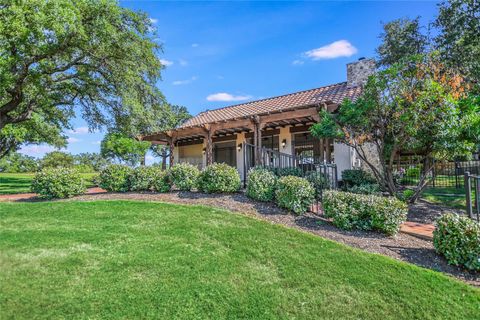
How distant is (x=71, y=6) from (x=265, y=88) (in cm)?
989

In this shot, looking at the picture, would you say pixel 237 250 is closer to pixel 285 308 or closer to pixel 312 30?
pixel 285 308

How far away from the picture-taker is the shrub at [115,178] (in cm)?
823

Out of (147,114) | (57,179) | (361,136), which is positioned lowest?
(57,179)

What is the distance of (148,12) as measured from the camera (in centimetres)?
1205

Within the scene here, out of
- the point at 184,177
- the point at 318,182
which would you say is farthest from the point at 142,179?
the point at 318,182

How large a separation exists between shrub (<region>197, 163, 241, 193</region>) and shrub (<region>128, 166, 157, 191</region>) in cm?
166

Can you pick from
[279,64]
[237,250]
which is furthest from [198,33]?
[237,250]

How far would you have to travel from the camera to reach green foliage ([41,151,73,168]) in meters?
31.9

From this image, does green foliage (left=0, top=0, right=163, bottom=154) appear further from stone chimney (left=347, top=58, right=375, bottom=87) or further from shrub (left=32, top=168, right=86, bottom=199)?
stone chimney (left=347, top=58, right=375, bottom=87)

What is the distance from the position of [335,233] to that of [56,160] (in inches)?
1391

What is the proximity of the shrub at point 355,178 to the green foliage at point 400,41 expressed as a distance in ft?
22.7

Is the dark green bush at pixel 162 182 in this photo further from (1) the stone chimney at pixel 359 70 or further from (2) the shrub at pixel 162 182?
(1) the stone chimney at pixel 359 70

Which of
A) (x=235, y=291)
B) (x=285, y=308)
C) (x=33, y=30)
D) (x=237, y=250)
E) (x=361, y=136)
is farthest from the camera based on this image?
(x=33, y=30)

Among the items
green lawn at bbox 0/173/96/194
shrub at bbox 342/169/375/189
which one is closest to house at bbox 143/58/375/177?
shrub at bbox 342/169/375/189
